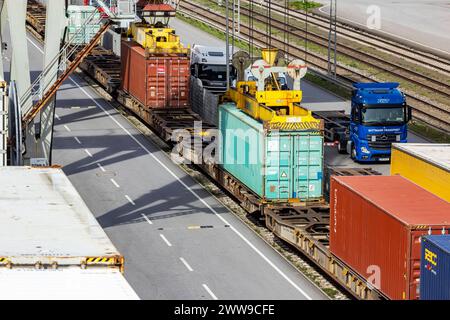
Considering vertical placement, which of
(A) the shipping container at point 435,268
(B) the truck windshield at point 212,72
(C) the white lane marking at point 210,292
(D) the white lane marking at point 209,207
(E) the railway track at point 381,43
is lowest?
(D) the white lane marking at point 209,207

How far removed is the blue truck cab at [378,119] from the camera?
186 ft

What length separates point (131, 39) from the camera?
72.8m

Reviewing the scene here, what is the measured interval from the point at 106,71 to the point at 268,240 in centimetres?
3403

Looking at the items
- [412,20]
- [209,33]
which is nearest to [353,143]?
[209,33]

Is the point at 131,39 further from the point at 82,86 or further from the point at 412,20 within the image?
the point at 412,20

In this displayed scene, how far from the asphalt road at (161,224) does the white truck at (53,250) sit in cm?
669

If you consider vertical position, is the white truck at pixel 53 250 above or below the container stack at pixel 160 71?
above

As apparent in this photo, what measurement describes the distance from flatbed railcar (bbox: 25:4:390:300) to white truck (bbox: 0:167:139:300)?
8701mm

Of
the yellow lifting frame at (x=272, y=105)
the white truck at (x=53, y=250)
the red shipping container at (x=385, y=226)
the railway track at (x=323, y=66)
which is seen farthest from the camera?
the railway track at (x=323, y=66)

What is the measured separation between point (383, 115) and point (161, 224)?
14261mm

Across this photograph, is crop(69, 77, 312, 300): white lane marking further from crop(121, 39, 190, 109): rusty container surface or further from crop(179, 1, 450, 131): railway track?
crop(179, 1, 450, 131): railway track

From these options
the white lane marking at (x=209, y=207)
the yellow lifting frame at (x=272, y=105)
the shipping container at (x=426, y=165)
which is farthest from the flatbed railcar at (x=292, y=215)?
the shipping container at (x=426, y=165)

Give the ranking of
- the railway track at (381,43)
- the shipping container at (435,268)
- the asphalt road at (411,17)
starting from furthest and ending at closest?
the asphalt road at (411,17)
the railway track at (381,43)
the shipping container at (435,268)

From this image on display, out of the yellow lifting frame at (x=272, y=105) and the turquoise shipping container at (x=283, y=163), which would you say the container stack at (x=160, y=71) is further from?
the turquoise shipping container at (x=283, y=163)
